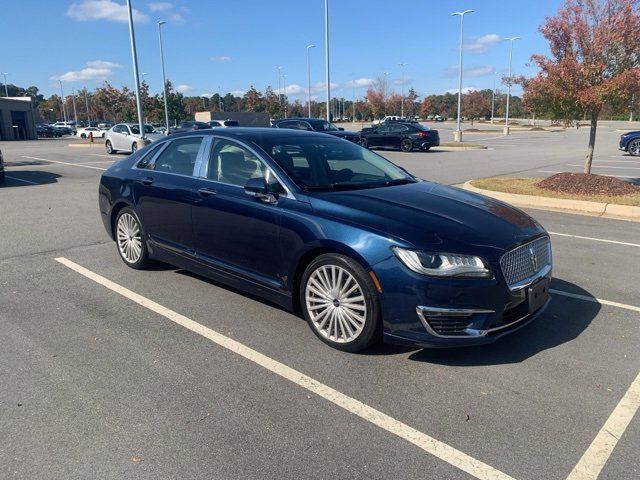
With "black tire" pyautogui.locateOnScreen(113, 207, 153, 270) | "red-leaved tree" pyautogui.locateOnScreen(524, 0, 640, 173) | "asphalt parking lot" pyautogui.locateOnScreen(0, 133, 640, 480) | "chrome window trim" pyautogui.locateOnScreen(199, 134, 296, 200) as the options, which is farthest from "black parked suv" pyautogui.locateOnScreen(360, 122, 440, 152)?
"asphalt parking lot" pyautogui.locateOnScreen(0, 133, 640, 480)

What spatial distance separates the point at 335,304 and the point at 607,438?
188 centimetres

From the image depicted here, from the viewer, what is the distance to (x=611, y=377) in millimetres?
3535

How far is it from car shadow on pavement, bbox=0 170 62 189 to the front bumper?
13181 mm

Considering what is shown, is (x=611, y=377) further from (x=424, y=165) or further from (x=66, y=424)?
(x=424, y=165)

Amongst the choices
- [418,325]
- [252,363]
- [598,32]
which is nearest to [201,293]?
[252,363]

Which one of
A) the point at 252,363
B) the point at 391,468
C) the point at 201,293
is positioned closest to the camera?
the point at 391,468

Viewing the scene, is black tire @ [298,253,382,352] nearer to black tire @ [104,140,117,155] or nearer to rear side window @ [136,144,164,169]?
rear side window @ [136,144,164,169]

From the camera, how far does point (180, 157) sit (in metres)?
5.29

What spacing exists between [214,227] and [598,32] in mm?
9582

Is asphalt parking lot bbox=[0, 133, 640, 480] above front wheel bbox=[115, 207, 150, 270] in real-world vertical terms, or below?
below

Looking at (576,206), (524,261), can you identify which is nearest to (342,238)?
(524,261)

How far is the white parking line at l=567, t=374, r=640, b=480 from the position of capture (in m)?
2.60

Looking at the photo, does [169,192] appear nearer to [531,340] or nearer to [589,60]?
[531,340]

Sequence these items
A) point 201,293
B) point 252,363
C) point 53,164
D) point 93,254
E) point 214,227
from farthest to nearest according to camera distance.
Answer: point 53,164, point 93,254, point 201,293, point 214,227, point 252,363
